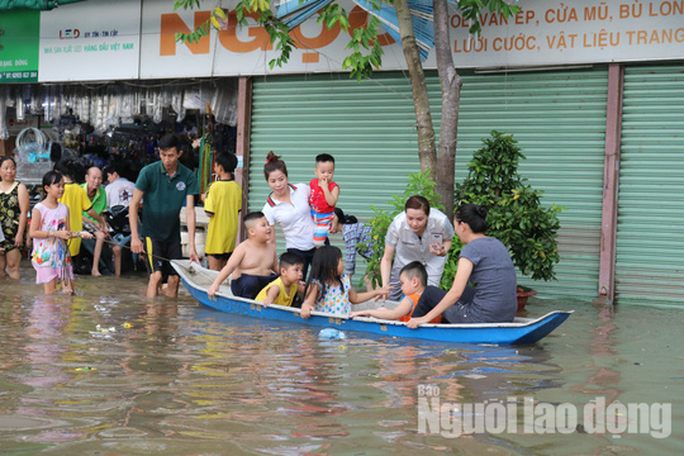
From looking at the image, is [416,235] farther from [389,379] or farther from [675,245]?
[675,245]

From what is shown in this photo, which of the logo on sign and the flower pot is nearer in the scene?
the flower pot

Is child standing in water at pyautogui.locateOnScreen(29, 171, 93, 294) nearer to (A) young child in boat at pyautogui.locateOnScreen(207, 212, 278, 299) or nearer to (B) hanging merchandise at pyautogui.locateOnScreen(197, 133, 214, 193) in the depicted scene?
(A) young child in boat at pyautogui.locateOnScreen(207, 212, 278, 299)

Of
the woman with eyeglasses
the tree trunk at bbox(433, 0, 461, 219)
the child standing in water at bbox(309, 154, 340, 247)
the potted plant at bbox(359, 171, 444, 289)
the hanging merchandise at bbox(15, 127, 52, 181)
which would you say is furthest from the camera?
the hanging merchandise at bbox(15, 127, 52, 181)

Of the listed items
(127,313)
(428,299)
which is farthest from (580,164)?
(127,313)

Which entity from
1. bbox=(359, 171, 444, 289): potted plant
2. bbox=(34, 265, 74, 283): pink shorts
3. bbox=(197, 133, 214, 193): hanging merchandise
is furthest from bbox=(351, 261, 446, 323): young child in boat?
bbox=(197, 133, 214, 193): hanging merchandise

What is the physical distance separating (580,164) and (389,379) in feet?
21.4

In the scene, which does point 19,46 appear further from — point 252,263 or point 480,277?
point 480,277

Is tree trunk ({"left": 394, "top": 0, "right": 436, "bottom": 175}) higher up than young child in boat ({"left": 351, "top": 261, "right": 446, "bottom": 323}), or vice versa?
tree trunk ({"left": 394, "top": 0, "right": 436, "bottom": 175})

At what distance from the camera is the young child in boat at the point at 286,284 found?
8.21 meters

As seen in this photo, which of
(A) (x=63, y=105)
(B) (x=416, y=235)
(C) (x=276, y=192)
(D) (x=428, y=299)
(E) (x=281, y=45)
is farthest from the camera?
(A) (x=63, y=105)

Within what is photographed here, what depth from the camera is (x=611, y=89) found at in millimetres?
10719

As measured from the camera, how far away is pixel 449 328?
6.91 m

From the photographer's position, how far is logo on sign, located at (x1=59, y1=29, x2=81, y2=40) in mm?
14328

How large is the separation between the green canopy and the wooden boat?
7.33m
